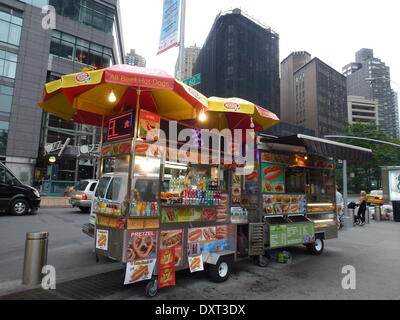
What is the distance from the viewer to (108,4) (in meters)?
33.3

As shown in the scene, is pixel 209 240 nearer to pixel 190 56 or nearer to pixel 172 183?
pixel 172 183

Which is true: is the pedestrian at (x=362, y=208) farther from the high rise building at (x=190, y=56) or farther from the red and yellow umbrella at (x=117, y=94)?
the high rise building at (x=190, y=56)

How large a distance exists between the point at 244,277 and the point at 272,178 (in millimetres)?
2532

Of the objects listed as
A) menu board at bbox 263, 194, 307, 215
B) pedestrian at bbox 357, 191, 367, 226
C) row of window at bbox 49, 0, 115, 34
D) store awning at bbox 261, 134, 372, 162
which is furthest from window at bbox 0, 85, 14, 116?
pedestrian at bbox 357, 191, 367, 226

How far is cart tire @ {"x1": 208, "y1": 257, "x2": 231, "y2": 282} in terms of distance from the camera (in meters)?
5.20

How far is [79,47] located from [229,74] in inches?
1365

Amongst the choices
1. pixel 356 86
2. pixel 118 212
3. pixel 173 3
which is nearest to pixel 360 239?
pixel 118 212

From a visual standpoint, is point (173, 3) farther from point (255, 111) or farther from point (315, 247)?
point (315, 247)

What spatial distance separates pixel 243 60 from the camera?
193 feet

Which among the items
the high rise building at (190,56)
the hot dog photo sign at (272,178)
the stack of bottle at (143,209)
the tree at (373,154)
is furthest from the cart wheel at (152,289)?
the high rise building at (190,56)

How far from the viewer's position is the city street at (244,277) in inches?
183

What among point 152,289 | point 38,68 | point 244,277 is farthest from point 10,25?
point 244,277

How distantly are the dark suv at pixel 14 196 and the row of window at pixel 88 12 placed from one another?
83.7ft

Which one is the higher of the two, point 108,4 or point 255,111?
point 108,4
